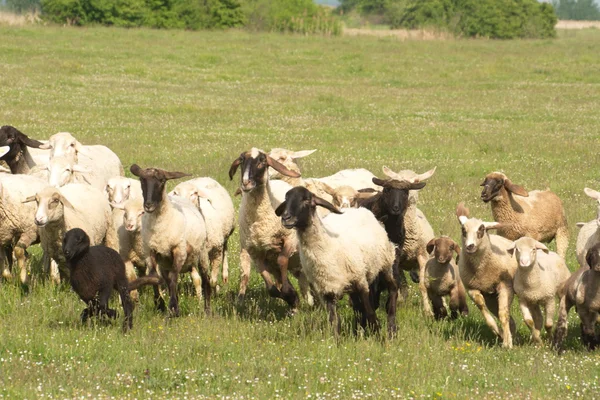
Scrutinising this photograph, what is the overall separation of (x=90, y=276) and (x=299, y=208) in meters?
2.16

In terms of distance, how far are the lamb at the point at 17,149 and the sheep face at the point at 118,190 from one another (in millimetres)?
2375

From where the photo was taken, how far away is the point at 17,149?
14.0 m

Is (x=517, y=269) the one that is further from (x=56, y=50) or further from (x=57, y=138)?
(x=56, y=50)

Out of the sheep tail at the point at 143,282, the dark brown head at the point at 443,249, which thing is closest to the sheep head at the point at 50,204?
the sheep tail at the point at 143,282

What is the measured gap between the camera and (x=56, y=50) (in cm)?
4322

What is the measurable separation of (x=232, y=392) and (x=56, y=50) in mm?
37897

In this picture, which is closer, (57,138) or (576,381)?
(576,381)

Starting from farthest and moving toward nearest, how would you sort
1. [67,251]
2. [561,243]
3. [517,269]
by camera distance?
[561,243]
[517,269]
[67,251]

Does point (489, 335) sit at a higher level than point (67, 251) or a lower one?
lower

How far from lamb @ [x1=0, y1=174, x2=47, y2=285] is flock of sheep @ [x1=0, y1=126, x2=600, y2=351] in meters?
0.01

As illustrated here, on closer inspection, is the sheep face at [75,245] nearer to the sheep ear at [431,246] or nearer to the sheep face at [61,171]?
the sheep face at [61,171]

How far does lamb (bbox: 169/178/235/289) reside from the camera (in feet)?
40.0

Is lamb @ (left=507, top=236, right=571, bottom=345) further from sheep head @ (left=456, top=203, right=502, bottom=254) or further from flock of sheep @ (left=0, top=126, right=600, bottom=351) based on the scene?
sheep head @ (left=456, top=203, right=502, bottom=254)

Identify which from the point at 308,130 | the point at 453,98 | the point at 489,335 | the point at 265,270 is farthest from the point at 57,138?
the point at 453,98
